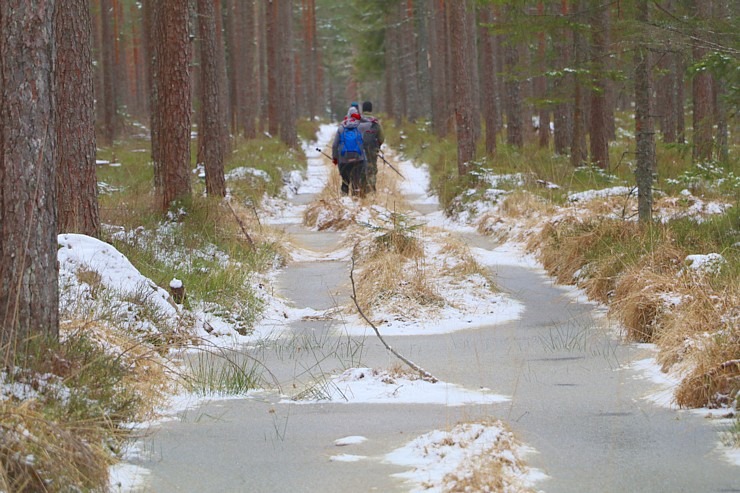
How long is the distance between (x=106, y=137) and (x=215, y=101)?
54.6 ft

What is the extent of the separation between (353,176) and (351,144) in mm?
771

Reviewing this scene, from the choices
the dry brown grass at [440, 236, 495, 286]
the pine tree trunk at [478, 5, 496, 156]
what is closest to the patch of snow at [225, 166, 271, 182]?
the pine tree trunk at [478, 5, 496, 156]

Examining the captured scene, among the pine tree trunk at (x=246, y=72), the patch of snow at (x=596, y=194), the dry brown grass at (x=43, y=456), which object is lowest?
the dry brown grass at (x=43, y=456)

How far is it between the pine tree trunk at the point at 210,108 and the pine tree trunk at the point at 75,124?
18.5 ft

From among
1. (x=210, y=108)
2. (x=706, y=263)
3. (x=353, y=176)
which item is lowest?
(x=706, y=263)

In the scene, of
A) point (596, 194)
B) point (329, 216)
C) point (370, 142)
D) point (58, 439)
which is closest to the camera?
point (58, 439)

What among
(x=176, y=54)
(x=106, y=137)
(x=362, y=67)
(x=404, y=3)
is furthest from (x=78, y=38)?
(x=362, y=67)

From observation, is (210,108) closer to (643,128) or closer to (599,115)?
(599,115)

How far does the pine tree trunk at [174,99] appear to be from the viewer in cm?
1248

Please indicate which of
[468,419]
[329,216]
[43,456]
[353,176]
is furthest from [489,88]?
[43,456]

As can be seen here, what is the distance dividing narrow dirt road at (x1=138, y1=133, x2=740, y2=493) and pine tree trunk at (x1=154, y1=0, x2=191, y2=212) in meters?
5.31

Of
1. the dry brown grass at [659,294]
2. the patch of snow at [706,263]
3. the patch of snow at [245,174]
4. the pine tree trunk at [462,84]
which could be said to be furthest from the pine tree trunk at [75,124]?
the patch of snow at [245,174]

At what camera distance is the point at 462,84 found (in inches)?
707

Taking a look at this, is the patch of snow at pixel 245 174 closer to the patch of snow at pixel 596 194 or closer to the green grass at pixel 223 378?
the patch of snow at pixel 596 194
